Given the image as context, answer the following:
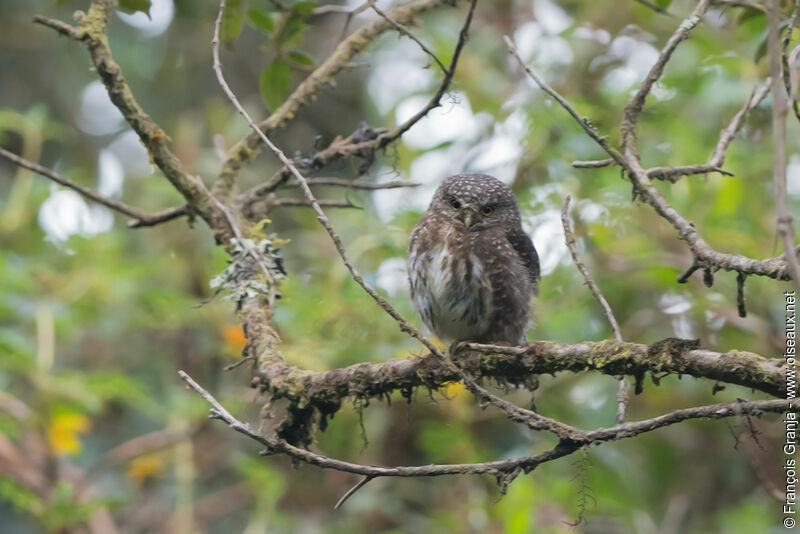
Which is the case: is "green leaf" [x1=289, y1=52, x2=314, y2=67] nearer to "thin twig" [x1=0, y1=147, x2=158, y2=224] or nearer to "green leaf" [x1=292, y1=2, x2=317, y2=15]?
"green leaf" [x1=292, y1=2, x2=317, y2=15]

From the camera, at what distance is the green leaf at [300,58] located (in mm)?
3350

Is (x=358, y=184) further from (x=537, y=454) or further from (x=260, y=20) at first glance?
(x=537, y=454)

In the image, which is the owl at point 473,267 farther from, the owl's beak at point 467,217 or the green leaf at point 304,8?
the green leaf at point 304,8

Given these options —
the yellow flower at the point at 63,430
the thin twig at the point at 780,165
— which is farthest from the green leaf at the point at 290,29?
the yellow flower at the point at 63,430

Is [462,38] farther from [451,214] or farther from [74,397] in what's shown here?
[74,397]

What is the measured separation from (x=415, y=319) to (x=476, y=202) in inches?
37.0

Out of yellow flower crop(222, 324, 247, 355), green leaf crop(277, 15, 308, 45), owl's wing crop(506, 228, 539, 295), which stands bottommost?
owl's wing crop(506, 228, 539, 295)

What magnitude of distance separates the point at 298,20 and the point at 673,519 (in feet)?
11.3

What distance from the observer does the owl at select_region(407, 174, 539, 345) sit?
350 centimetres

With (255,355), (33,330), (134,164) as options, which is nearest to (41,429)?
(33,330)

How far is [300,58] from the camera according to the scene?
3363 millimetres

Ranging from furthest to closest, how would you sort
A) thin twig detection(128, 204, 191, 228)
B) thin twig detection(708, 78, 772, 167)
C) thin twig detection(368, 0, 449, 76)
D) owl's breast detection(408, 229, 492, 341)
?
owl's breast detection(408, 229, 492, 341) < thin twig detection(128, 204, 191, 228) < thin twig detection(368, 0, 449, 76) < thin twig detection(708, 78, 772, 167)

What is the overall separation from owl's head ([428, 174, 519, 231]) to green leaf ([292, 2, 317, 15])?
107 cm

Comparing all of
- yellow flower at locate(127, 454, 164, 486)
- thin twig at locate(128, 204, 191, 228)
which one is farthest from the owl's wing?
yellow flower at locate(127, 454, 164, 486)
